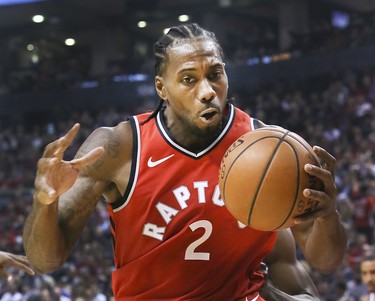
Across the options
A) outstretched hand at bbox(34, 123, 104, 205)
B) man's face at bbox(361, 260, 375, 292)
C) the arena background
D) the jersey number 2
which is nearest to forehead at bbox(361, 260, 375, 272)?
man's face at bbox(361, 260, 375, 292)

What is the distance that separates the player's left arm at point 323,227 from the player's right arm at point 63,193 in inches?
31.8

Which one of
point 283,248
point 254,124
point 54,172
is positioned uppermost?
point 54,172

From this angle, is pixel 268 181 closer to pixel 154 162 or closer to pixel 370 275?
pixel 154 162

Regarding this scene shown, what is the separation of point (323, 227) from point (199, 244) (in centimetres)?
51

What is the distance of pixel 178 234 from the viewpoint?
118 inches

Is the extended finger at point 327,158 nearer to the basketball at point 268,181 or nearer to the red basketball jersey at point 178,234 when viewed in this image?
the basketball at point 268,181

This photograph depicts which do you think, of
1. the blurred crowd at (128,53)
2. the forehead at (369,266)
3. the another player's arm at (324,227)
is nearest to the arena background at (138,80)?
the blurred crowd at (128,53)

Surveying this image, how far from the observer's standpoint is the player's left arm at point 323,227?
263 centimetres

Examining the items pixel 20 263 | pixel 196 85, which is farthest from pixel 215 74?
pixel 20 263

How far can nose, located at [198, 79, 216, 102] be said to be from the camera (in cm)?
291

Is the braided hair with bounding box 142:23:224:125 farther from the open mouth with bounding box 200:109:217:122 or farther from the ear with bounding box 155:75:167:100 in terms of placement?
the open mouth with bounding box 200:109:217:122

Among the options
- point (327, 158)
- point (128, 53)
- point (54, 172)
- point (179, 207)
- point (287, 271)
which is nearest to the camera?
point (54, 172)

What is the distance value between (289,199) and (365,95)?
483 inches

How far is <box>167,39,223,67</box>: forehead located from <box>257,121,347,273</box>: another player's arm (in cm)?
45
